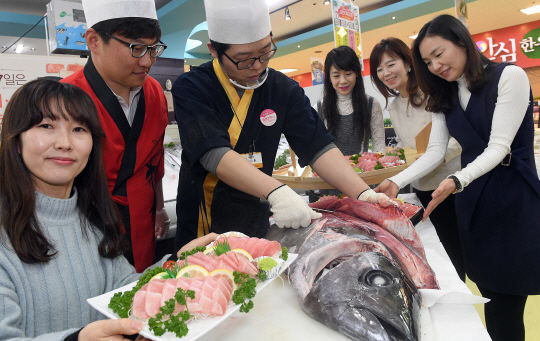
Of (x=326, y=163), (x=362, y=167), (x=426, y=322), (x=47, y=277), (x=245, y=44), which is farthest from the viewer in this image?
(x=362, y=167)

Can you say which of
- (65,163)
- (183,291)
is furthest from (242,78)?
(183,291)

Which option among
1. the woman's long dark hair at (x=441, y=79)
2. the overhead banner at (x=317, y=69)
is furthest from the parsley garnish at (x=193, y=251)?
the overhead banner at (x=317, y=69)

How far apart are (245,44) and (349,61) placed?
1842 mm

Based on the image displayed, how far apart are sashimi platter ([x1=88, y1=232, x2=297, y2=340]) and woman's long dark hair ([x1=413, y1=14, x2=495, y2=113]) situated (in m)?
1.47

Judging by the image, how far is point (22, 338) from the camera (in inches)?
34.7

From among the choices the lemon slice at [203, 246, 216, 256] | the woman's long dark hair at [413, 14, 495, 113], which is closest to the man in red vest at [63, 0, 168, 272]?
the lemon slice at [203, 246, 216, 256]

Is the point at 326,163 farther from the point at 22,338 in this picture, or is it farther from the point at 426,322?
the point at 22,338

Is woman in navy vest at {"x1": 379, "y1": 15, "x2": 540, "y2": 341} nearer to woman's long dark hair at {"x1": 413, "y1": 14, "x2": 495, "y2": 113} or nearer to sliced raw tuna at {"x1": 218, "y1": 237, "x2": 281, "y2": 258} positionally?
woman's long dark hair at {"x1": 413, "y1": 14, "x2": 495, "y2": 113}

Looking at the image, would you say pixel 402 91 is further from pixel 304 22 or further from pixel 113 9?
pixel 304 22

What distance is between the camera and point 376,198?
162cm

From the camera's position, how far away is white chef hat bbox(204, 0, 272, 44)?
5.12ft

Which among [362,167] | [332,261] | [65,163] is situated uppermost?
[65,163]

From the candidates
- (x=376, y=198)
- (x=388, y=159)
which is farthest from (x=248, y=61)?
(x=388, y=159)

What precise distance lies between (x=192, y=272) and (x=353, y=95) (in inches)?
104
